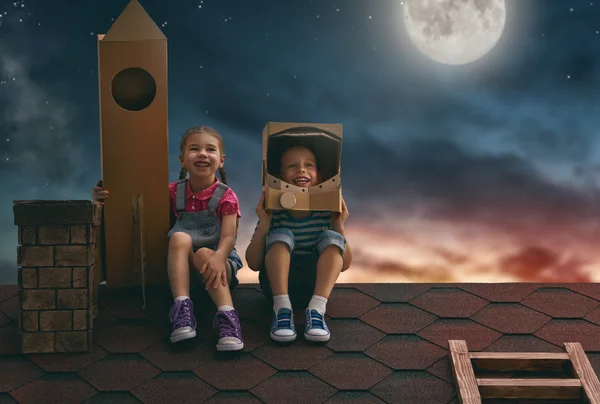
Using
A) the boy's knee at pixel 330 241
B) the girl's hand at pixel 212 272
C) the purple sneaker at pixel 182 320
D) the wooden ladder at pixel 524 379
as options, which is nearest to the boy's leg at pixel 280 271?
the boy's knee at pixel 330 241

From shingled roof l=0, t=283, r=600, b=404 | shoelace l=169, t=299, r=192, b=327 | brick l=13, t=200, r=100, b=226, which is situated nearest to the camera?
shingled roof l=0, t=283, r=600, b=404

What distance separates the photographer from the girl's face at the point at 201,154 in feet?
10.5

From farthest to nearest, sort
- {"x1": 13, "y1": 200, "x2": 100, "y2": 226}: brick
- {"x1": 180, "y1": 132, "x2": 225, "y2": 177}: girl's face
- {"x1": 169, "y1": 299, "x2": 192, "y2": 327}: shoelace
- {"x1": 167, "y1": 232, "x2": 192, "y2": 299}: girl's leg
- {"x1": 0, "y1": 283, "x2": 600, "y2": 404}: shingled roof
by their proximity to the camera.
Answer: {"x1": 180, "y1": 132, "x2": 225, "y2": 177}: girl's face < {"x1": 167, "y1": 232, "x2": 192, "y2": 299}: girl's leg < {"x1": 169, "y1": 299, "x2": 192, "y2": 327}: shoelace < {"x1": 13, "y1": 200, "x2": 100, "y2": 226}: brick < {"x1": 0, "y1": 283, "x2": 600, "y2": 404}: shingled roof

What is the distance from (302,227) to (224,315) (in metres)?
0.55

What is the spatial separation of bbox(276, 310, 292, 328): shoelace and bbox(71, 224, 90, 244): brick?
0.83m

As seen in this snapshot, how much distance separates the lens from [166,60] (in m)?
3.22

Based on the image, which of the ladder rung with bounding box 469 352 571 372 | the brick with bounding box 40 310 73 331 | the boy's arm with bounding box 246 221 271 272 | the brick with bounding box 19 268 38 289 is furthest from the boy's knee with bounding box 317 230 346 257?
the brick with bounding box 19 268 38 289

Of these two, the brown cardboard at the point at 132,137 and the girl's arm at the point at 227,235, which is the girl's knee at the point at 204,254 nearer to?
the girl's arm at the point at 227,235

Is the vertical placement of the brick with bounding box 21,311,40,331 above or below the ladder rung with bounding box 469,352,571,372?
above

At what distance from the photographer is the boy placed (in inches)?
116

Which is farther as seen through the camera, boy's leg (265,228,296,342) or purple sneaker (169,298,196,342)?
boy's leg (265,228,296,342)

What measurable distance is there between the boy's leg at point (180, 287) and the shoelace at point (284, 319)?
35cm

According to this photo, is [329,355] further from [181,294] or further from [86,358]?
[86,358]

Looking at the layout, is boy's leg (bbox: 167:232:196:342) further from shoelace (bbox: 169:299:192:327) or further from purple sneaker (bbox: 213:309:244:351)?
purple sneaker (bbox: 213:309:244:351)
